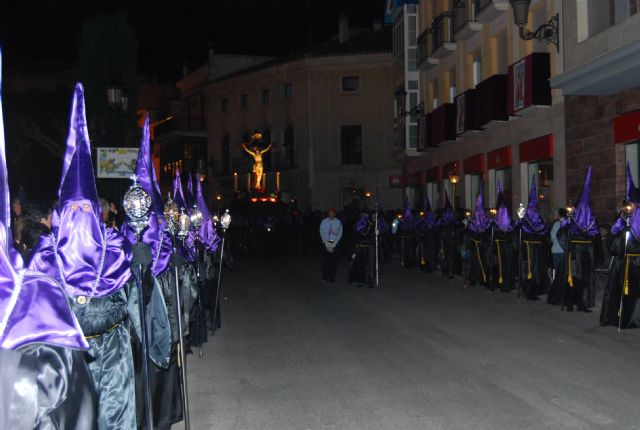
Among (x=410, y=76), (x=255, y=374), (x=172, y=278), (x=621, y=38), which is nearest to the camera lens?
(x=172, y=278)

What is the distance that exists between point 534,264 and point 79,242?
12582 millimetres

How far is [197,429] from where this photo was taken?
7102 mm

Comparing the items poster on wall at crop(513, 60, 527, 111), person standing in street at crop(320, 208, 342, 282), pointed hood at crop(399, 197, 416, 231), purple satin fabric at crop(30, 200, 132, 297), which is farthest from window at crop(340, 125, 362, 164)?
purple satin fabric at crop(30, 200, 132, 297)

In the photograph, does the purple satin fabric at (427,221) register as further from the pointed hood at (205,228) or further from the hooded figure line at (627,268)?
the pointed hood at (205,228)

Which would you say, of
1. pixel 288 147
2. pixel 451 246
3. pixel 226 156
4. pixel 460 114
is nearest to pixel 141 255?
pixel 451 246

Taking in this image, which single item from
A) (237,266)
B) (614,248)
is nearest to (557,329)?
(614,248)

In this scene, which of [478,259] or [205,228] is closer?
[205,228]

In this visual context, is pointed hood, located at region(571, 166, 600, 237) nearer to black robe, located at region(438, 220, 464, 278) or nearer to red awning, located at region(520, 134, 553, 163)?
black robe, located at region(438, 220, 464, 278)

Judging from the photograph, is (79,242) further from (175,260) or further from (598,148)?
(598,148)

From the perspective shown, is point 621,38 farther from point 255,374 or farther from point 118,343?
point 118,343

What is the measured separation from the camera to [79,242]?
5.22 meters

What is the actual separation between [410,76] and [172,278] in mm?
30395

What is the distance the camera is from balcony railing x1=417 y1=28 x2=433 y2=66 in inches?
1339

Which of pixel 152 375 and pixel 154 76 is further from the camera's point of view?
pixel 154 76
